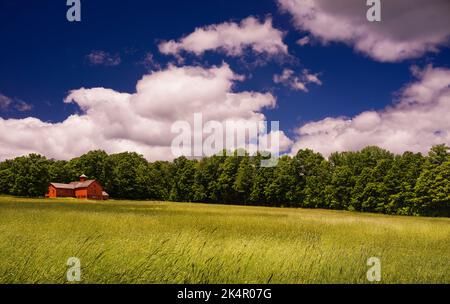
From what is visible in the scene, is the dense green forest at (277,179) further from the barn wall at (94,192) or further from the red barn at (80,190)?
the barn wall at (94,192)

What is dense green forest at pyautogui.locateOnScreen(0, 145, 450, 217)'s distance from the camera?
62.8 m

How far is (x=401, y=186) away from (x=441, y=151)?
913 centimetres

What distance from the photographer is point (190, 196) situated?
301 feet

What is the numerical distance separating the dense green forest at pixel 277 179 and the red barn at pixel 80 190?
11.8ft

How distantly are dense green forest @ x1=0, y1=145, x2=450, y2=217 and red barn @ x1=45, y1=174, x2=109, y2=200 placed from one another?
358cm

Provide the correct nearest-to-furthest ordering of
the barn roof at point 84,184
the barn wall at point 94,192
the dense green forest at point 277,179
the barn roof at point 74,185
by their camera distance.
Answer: the dense green forest at point 277,179 → the barn wall at point 94,192 → the barn roof at point 84,184 → the barn roof at point 74,185

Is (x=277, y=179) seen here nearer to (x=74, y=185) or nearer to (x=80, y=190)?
(x=80, y=190)

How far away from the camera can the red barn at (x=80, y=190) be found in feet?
272

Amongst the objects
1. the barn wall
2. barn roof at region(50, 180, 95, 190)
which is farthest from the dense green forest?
the barn wall

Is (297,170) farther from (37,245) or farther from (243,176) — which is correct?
(37,245)

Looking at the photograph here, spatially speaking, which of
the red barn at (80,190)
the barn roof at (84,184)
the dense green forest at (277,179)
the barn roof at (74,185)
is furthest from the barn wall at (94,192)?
the dense green forest at (277,179)

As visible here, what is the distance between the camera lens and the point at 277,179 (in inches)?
3155
